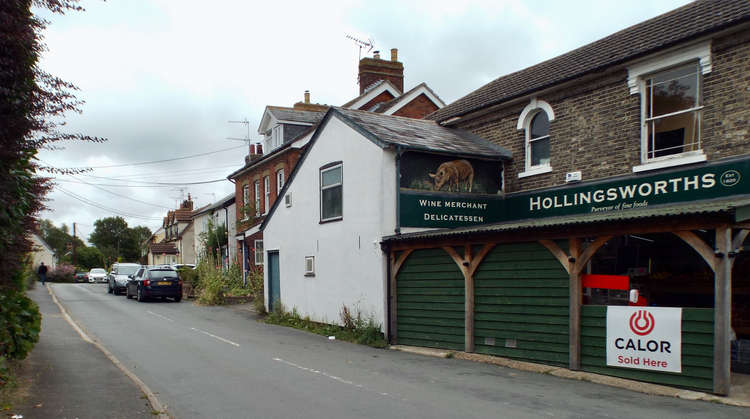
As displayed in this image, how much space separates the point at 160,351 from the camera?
40.8 ft

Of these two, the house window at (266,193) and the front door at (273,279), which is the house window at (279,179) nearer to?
the house window at (266,193)

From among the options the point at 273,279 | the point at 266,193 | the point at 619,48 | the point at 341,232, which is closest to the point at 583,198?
the point at 619,48

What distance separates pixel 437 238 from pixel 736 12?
693 cm

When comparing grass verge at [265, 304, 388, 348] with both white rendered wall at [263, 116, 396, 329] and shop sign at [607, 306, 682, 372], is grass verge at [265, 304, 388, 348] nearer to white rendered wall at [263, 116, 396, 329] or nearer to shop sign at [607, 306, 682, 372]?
white rendered wall at [263, 116, 396, 329]

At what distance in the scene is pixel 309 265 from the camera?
1786 centimetres

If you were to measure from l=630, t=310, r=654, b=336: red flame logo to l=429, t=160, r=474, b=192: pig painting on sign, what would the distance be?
21.3 ft

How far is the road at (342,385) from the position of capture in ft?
23.6

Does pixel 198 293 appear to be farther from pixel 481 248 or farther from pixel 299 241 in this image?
pixel 481 248

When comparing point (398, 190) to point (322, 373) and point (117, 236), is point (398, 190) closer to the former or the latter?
point (322, 373)

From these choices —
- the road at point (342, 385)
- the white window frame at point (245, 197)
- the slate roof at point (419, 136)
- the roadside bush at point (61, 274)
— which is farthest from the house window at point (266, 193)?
the roadside bush at point (61, 274)

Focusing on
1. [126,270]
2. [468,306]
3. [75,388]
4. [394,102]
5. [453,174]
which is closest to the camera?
[75,388]

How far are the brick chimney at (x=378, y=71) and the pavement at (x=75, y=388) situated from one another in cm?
2033

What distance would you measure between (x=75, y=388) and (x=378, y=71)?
23994 millimetres

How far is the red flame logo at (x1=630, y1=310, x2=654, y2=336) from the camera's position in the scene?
8.84 metres
